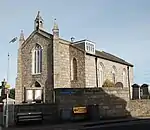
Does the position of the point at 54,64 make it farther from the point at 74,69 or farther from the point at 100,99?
the point at 100,99

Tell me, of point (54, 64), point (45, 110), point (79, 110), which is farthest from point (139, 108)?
point (54, 64)

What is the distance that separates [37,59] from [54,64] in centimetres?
550

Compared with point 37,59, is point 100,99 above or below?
below

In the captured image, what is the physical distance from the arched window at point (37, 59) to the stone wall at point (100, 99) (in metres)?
23.9

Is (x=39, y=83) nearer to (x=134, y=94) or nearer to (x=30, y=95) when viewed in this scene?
(x=134, y=94)

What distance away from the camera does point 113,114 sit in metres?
26.2

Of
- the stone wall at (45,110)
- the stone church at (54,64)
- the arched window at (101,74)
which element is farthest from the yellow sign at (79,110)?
the arched window at (101,74)

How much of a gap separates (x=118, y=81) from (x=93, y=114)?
34.4 metres

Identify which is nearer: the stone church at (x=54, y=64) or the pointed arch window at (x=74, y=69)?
the stone church at (x=54, y=64)

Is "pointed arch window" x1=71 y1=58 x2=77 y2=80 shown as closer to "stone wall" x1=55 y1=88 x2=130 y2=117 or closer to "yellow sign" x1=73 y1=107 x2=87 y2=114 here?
"stone wall" x1=55 y1=88 x2=130 y2=117

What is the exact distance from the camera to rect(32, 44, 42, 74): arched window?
49.1 metres

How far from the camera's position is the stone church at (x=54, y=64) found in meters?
45.9

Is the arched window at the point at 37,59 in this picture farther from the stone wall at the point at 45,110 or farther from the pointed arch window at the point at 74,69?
the stone wall at the point at 45,110

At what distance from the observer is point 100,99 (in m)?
26.0
